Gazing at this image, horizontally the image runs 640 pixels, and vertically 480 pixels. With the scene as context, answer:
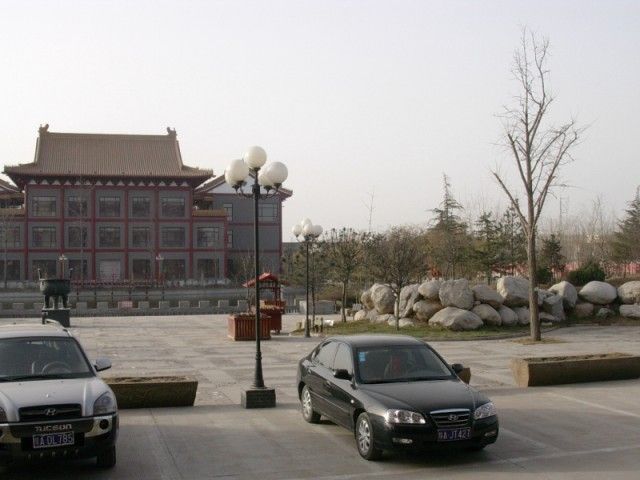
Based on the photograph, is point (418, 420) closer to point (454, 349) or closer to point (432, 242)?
point (454, 349)

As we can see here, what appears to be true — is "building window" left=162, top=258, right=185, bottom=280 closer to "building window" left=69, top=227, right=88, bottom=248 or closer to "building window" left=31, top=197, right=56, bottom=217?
"building window" left=69, top=227, right=88, bottom=248

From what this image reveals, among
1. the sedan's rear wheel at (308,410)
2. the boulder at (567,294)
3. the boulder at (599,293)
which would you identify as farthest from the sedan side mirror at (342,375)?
the boulder at (599,293)

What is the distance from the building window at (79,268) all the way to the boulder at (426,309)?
1835 inches

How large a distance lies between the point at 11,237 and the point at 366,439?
65.1m

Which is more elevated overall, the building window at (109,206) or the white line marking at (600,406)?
the building window at (109,206)

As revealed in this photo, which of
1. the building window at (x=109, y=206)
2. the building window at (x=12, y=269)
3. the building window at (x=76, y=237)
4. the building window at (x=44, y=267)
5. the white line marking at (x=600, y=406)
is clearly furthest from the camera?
the building window at (x=109, y=206)

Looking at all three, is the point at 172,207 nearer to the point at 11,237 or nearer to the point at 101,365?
the point at 11,237

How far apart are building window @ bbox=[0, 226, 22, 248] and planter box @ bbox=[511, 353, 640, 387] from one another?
6054 cm

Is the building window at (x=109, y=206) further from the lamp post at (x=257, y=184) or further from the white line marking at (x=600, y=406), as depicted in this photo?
the white line marking at (x=600, y=406)

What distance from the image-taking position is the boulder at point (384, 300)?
30.4 m

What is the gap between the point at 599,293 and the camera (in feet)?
95.1

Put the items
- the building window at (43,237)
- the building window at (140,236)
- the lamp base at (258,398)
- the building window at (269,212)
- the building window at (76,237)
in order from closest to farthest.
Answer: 1. the lamp base at (258,398)
2. the building window at (43,237)
3. the building window at (76,237)
4. the building window at (140,236)
5. the building window at (269,212)

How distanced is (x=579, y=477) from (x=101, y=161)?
67.2m

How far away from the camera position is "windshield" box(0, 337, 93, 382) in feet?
27.7
